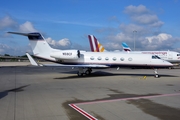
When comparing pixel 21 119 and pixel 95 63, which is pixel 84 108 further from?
pixel 95 63

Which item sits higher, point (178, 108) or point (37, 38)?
point (37, 38)

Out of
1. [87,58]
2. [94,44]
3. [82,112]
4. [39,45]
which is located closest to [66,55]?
[87,58]

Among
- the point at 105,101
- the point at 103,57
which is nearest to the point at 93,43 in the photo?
the point at 103,57

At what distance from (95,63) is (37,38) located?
23.0 feet

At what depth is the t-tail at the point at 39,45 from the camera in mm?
22422

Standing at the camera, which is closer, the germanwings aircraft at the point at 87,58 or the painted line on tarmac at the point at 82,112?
the painted line on tarmac at the point at 82,112

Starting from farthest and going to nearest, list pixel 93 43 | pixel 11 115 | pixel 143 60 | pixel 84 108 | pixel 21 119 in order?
pixel 93 43 → pixel 143 60 → pixel 84 108 → pixel 11 115 → pixel 21 119

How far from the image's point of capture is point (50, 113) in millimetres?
7141

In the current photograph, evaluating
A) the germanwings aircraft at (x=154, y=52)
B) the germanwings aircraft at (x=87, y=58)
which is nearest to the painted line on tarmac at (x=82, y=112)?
the germanwings aircraft at (x=87, y=58)

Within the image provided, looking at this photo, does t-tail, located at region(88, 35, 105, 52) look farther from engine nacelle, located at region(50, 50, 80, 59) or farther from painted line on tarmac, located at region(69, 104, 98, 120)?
painted line on tarmac, located at region(69, 104, 98, 120)

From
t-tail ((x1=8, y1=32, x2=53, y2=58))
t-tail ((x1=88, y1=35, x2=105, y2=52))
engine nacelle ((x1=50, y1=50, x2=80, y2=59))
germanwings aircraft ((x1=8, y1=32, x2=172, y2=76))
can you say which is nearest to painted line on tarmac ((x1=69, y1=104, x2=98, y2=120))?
germanwings aircraft ((x1=8, y1=32, x2=172, y2=76))

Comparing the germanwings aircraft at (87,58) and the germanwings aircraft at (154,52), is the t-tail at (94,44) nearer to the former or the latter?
the germanwings aircraft at (154,52)

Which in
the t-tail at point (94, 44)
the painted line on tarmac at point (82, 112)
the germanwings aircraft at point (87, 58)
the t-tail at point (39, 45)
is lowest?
the painted line on tarmac at point (82, 112)

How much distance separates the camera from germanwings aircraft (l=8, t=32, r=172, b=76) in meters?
21.3
